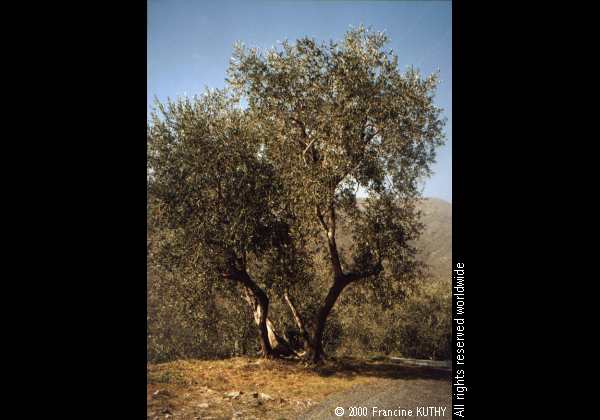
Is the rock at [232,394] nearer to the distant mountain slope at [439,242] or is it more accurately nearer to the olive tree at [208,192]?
the olive tree at [208,192]

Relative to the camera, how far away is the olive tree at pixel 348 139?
11781 mm

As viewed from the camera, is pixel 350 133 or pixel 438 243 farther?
pixel 438 243

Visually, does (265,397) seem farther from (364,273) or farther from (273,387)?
(364,273)

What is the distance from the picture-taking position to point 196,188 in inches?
487

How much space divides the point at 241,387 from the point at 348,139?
28.2 feet

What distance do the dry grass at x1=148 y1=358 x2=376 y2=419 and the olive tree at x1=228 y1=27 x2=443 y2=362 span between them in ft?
6.31

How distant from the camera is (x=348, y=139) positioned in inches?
464

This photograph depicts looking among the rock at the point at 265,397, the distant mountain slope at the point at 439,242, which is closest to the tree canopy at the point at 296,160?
the rock at the point at 265,397

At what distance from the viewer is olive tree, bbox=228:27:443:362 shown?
1178cm

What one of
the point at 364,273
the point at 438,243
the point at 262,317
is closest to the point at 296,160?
the point at 364,273
